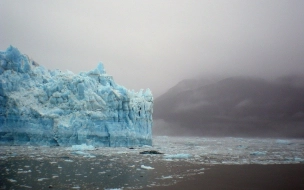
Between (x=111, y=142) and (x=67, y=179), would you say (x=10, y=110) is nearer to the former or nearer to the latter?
(x=111, y=142)

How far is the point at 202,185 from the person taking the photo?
31.1 ft

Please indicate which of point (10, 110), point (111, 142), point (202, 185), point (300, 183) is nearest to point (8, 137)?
point (10, 110)

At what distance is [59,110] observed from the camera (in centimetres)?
2914

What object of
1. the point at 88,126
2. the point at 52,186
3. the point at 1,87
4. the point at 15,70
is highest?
the point at 15,70

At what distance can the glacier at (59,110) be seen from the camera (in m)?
28.1

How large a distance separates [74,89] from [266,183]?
25.0m

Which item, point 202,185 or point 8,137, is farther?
point 8,137

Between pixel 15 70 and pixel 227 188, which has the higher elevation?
pixel 15 70

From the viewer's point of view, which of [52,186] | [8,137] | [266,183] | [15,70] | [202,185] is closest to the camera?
[52,186]

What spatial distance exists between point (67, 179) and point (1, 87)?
22627 millimetres

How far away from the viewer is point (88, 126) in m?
29.4

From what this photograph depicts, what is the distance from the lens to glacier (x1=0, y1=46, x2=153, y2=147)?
2811 cm

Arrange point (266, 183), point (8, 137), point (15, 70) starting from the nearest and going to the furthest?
point (266, 183) → point (8, 137) → point (15, 70)

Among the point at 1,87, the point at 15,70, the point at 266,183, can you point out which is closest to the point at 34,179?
the point at 266,183
